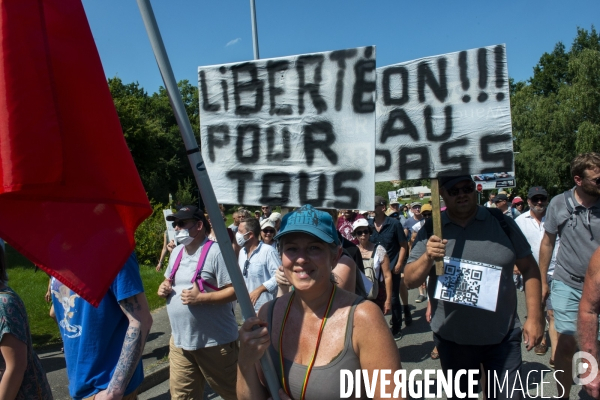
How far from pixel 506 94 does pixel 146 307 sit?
8.39 feet

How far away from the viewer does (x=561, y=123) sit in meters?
33.9

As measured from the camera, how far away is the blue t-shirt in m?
2.74

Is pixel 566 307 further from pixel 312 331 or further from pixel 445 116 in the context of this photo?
pixel 312 331

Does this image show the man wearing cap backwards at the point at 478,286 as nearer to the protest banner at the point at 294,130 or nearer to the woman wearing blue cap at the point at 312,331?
the protest banner at the point at 294,130

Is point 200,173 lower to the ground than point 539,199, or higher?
higher

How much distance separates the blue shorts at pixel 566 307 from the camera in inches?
161

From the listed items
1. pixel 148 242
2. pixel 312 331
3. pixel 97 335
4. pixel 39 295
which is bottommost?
pixel 39 295

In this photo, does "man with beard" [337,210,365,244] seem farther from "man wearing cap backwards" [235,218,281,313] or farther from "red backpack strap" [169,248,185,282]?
"red backpack strap" [169,248,185,282]

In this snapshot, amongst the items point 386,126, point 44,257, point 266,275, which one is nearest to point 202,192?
point 44,257

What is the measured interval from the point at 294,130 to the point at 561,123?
117 ft

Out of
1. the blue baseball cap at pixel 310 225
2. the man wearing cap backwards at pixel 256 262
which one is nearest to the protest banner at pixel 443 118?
the blue baseball cap at pixel 310 225

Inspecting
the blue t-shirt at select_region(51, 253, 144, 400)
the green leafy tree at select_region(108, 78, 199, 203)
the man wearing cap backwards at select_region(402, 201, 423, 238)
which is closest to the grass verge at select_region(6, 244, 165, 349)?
the blue t-shirt at select_region(51, 253, 144, 400)

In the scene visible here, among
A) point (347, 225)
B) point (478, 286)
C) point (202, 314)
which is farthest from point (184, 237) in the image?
point (347, 225)

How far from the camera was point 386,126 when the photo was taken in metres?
3.53
